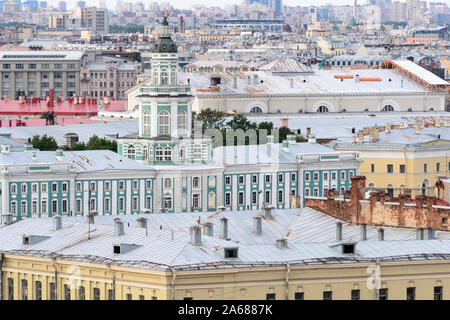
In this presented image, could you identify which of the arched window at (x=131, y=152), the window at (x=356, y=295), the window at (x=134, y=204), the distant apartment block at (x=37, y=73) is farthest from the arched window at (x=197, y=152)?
the distant apartment block at (x=37, y=73)

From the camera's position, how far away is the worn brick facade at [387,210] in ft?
168

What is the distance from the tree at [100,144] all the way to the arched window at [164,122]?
224 inches

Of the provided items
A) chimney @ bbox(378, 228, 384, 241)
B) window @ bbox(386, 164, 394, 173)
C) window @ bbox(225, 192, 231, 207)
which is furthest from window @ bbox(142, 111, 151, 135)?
chimney @ bbox(378, 228, 384, 241)

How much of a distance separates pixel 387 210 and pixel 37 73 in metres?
125

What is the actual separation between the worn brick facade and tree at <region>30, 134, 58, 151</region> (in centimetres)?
3159

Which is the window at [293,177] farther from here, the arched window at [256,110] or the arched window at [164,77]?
the arched window at [256,110]

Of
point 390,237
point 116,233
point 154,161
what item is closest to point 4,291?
point 116,233

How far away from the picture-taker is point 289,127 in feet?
333

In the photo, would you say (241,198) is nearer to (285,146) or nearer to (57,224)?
(285,146)

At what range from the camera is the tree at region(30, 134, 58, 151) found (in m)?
85.8

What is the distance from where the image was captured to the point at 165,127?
79.2m

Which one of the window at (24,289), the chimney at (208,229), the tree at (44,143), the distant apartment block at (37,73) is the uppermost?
the chimney at (208,229)
